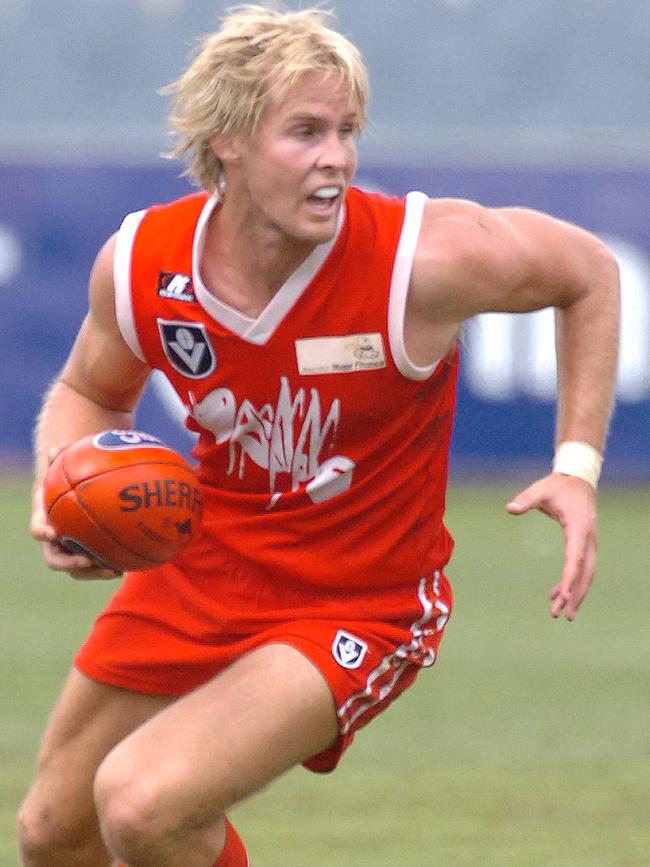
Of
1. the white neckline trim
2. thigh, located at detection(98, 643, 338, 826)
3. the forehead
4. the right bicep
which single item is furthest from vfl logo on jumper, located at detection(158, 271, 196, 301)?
thigh, located at detection(98, 643, 338, 826)

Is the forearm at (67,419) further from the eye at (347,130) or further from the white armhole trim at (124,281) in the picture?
the eye at (347,130)

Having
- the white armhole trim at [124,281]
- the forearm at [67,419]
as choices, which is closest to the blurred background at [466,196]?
the forearm at [67,419]

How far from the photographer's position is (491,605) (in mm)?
10781

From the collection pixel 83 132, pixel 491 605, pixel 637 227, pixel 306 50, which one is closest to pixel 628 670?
pixel 491 605

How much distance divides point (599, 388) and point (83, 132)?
50.3 feet

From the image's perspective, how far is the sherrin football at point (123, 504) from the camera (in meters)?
4.82

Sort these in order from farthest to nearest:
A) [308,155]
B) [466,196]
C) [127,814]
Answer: [466,196] < [308,155] < [127,814]

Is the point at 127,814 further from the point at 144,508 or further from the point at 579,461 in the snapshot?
the point at 579,461

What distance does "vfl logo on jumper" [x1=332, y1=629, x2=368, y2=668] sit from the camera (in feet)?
15.9

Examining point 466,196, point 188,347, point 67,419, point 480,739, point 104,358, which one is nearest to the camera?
point 188,347

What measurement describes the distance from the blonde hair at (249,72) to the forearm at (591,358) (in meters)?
0.75

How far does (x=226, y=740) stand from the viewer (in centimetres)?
457

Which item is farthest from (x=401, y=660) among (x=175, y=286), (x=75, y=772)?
(x=175, y=286)

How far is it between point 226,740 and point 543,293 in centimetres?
140
